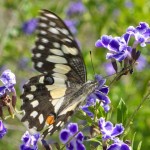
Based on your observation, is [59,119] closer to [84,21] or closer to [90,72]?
[90,72]

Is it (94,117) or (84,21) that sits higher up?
(94,117)

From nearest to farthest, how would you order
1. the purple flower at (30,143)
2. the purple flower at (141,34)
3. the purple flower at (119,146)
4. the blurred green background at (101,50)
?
the purple flower at (119,146) → the purple flower at (30,143) → the purple flower at (141,34) → the blurred green background at (101,50)

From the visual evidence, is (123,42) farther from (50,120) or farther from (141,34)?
(50,120)

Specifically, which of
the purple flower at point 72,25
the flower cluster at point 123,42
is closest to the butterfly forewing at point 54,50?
the flower cluster at point 123,42

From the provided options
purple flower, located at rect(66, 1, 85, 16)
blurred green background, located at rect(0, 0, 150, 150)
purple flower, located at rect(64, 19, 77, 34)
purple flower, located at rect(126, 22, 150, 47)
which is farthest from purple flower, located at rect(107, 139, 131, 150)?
purple flower, located at rect(66, 1, 85, 16)

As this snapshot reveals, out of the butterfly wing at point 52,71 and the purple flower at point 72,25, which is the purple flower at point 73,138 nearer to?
the butterfly wing at point 52,71

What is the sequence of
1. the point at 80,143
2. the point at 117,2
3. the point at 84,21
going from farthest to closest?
1. the point at 84,21
2. the point at 117,2
3. the point at 80,143

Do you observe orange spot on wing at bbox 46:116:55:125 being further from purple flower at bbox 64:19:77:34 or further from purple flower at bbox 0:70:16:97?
purple flower at bbox 64:19:77:34

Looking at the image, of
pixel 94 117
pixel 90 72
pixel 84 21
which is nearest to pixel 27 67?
pixel 84 21

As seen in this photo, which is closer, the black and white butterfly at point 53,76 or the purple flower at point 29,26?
the black and white butterfly at point 53,76
